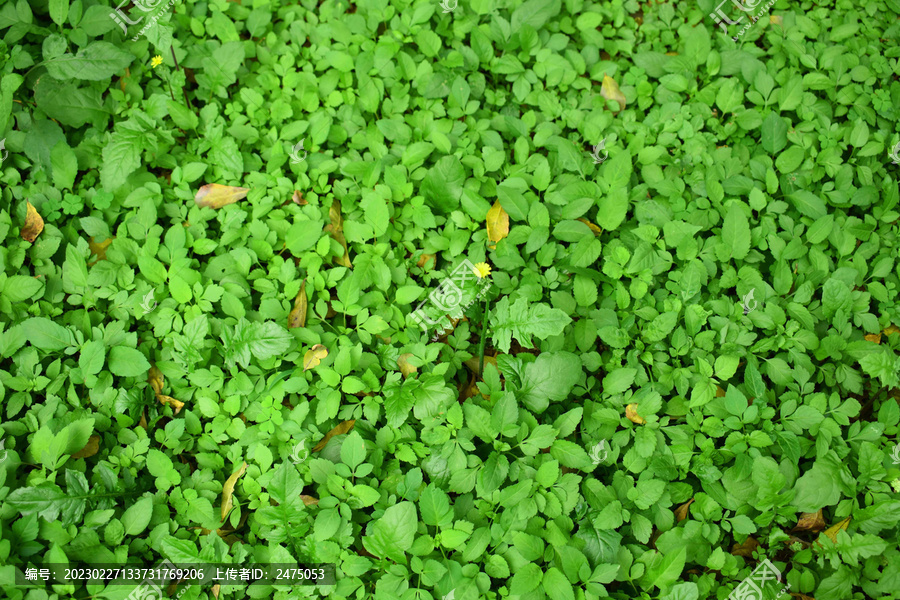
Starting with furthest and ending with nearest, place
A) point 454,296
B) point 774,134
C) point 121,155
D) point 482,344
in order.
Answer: point 774,134, point 121,155, point 454,296, point 482,344

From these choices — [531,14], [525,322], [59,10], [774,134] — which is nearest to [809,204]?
[774,134]

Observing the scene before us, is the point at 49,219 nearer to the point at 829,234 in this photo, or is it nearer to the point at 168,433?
the point at 168,433

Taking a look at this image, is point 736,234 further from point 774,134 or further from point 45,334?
point 45,334

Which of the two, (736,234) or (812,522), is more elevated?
(736,234)

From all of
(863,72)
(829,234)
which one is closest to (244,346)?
(829,234)

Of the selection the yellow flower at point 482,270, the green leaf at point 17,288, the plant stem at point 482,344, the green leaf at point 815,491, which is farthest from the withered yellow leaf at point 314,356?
the green leaf at point 815,491

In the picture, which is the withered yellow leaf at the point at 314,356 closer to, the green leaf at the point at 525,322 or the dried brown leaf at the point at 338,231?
the dried brown leaf at the point at 338,231

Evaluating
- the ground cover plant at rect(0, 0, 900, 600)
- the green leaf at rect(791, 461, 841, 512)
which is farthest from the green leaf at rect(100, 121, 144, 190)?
the green leaf at rect(791, 461, 841, 512)
